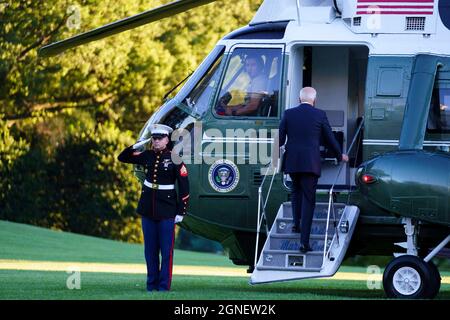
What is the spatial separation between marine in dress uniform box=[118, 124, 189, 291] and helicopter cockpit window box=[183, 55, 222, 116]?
4.50 ft

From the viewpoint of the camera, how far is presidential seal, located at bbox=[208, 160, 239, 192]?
15883mm

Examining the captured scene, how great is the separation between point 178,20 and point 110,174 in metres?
5.59

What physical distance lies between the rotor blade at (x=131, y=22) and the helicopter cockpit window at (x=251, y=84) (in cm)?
109

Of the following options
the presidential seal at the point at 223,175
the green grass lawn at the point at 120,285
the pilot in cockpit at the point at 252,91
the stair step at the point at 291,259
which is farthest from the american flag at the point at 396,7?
the green grass lawn at the point at 120,285

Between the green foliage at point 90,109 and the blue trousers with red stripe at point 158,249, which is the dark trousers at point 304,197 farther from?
the green foliage at point 90,109

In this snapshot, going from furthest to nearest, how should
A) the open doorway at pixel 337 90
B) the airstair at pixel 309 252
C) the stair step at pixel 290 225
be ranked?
the open doorway at pixel 337 90 → the stair step at pixel 290 225 → the airstair at pixel 309 252

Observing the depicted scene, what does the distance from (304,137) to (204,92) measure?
1993 mm

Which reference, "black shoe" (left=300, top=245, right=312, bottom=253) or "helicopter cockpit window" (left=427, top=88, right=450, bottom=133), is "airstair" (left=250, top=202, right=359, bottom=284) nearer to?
"black shoe" (left=300, top=245, right=312, bottom=253)

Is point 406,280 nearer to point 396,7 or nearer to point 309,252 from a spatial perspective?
point 309,252

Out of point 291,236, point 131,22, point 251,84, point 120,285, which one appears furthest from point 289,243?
point 131,22

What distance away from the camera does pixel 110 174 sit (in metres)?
43.2

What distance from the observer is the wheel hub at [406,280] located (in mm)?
14438

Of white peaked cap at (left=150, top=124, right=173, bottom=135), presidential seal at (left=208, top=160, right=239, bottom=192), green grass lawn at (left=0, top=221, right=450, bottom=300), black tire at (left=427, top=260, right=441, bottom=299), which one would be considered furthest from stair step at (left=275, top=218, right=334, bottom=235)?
white peaked cap at (left=150, top=124, right=173, bottom=135)
